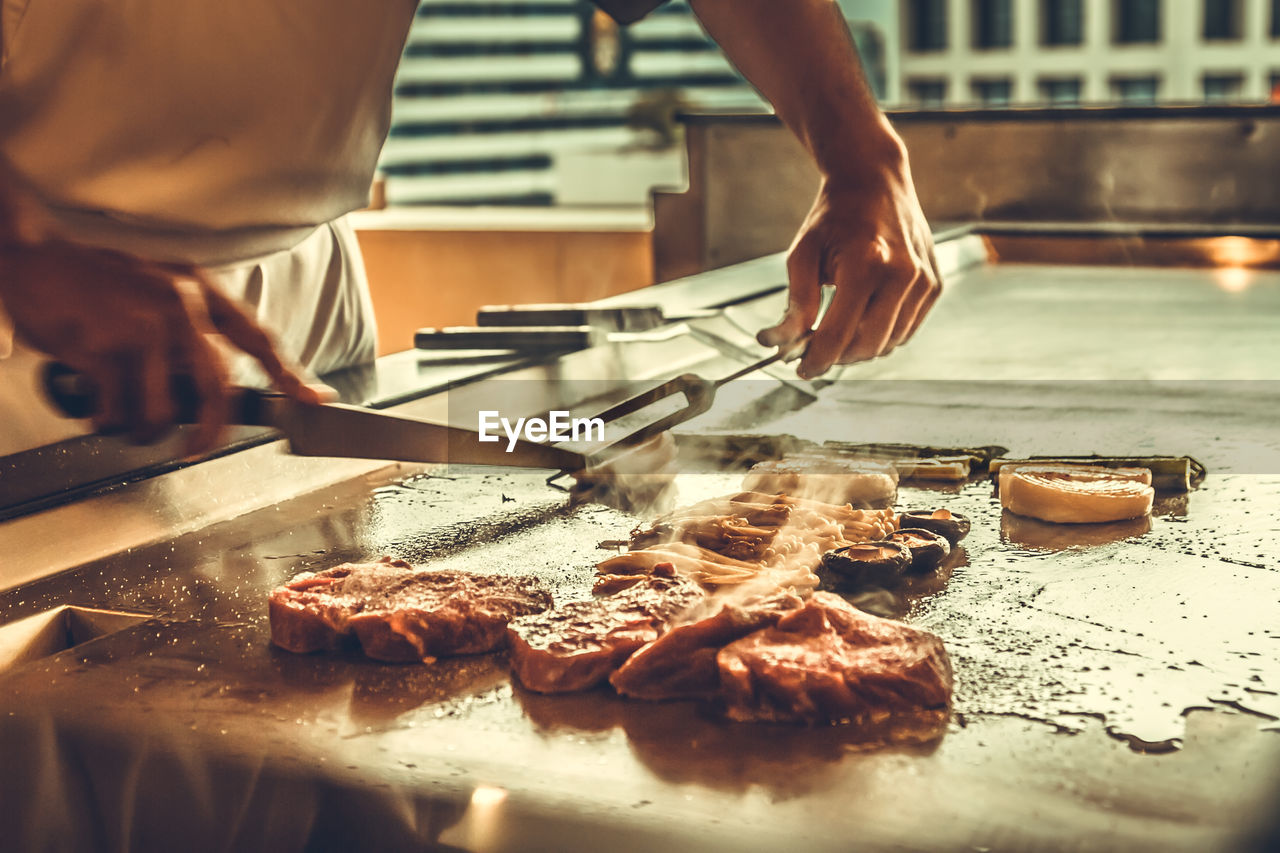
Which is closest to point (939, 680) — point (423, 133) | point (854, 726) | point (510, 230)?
point (854, 726)

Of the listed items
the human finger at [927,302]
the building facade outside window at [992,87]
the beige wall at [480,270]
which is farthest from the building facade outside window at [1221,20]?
the human finger at [927,302]

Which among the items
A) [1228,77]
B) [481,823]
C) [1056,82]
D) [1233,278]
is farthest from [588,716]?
[1056,82]

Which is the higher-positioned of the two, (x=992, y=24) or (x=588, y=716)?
(x=992, y=24)

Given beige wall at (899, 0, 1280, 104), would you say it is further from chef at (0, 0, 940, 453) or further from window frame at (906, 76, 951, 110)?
chef at (0, 0, 940, 453)

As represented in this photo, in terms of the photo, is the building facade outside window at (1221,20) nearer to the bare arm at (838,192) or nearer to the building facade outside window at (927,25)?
the building facade outside window at (927,25)

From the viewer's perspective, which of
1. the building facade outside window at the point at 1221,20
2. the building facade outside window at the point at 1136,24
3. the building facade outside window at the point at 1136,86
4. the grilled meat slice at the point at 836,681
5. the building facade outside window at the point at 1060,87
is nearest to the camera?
the grilled meat slice at the point at 836,681

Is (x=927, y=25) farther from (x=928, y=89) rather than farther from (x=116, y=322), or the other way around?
(x=116, y=322)
